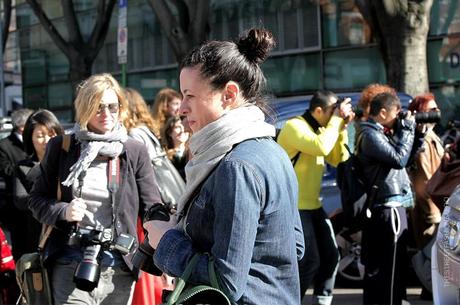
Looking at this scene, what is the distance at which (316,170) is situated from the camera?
724 centimetres

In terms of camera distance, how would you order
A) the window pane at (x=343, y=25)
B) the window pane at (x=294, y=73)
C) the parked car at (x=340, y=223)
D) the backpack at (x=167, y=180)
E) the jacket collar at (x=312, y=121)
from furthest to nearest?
the window pane at (x=294, y=73), the window pane at (x=343, y=25), the parked car at (x=340, y=223), the jacket collar at (x=312, y=121), the backpack at (x=167, y=180)

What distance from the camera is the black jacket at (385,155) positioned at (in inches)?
272

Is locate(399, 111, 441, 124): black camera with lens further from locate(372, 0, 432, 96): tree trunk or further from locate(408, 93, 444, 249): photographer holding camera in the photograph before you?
locate(372, 0, 432, 96): tree trunk

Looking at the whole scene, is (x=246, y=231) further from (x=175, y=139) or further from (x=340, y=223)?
(x=340, y=223)

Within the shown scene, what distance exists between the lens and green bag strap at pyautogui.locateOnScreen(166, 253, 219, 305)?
270cm

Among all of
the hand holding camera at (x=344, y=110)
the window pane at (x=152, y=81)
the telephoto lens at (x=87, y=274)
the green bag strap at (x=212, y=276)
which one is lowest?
the telephoto lens at (x=87, y=274)

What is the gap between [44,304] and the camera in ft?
15.4

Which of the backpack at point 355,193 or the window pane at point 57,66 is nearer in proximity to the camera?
the backpack at point 355,193

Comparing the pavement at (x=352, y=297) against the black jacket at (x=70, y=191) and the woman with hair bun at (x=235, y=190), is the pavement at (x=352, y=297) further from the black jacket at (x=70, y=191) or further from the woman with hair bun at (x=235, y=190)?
the woman with hair bun at (x=235, y=190)

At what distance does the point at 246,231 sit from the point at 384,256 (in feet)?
15.1

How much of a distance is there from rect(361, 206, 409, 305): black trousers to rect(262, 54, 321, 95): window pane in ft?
39.3

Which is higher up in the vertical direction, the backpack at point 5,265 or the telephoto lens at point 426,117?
the telephoto lens at point 426,117

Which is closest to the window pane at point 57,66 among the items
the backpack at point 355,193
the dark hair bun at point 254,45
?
the backpack at point 355,193

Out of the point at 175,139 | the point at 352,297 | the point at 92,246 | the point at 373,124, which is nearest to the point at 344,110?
the point at 373,124
